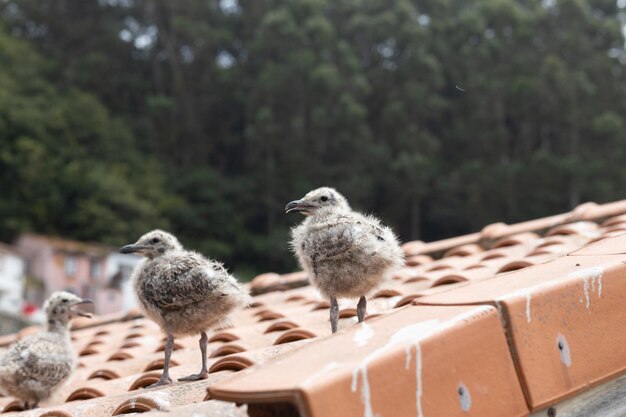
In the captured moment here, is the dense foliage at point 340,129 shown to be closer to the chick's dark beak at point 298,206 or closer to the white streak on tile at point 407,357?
the chick's dark beak at point 298,206

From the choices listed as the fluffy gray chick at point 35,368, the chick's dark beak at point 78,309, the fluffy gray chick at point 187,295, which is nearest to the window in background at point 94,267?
the chick's dark beak at point 78,309

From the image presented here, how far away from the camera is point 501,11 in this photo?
34000mm

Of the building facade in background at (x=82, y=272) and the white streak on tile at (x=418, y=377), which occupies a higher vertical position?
the white streak on tile at (x=418, y=377)

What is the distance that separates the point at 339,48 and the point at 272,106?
3.91 m

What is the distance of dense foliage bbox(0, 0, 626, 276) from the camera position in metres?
31.8

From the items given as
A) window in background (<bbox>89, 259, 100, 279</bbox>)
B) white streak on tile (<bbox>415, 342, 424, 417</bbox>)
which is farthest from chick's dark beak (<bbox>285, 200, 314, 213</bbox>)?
window in background (<bbox>89, 259, 100, 279</bbox>)

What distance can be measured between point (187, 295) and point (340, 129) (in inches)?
1217

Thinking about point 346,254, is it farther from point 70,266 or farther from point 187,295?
point 70,266

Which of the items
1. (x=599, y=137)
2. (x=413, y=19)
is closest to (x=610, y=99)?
(x=599, y=137)

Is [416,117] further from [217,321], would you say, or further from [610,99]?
[217,321]

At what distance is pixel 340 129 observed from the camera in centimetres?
3369

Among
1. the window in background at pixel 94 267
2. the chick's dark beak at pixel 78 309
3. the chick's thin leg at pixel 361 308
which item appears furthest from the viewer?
the window in background at pixel 94 267

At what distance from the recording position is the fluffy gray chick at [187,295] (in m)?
3.05

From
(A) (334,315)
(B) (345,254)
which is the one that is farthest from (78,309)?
(B) (345,254)
